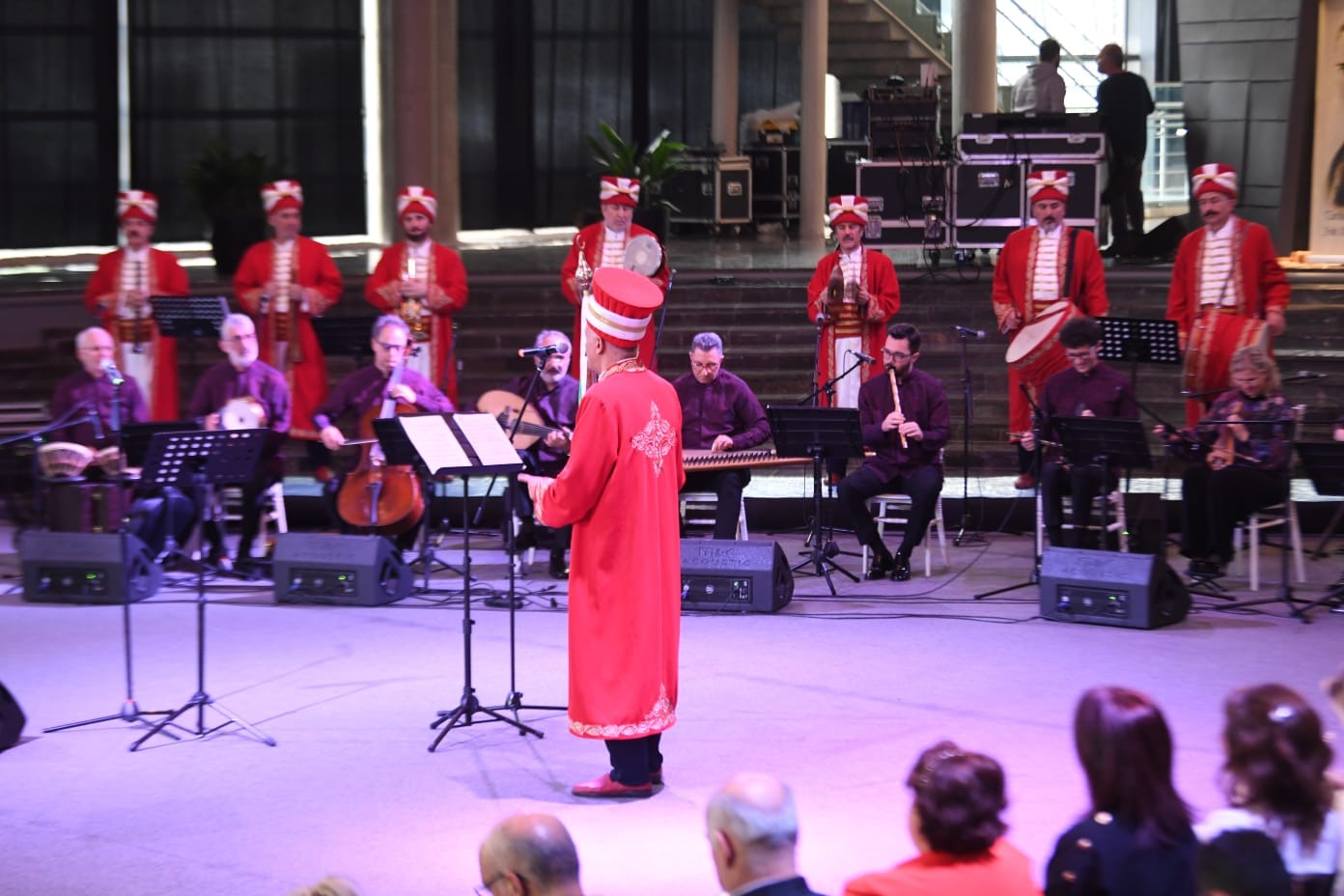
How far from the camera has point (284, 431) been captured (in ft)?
31.8

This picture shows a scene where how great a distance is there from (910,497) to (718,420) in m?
1.12

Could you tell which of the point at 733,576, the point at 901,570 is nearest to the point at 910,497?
the point at 901,570

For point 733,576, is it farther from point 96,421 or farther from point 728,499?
point 96,421

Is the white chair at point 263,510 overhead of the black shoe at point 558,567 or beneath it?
overhead

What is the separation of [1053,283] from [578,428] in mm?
5667

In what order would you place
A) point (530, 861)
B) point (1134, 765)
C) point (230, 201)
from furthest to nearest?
point (230, 201) < point (1134, 765) < point (530, 861)

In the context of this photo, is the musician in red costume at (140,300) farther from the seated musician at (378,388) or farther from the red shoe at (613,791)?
the red shoe at (613,791)

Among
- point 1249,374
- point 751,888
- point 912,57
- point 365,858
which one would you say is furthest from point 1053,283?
point 912,57

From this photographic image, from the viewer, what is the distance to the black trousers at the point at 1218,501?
28.3 ft

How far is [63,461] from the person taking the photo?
901cm

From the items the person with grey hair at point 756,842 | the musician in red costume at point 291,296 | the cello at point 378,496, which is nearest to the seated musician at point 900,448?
the cello at point 378,496

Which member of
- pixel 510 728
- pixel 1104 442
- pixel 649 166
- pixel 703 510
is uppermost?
pixel 649 166

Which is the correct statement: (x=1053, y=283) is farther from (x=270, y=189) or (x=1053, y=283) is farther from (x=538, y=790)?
(x=538, y=790)

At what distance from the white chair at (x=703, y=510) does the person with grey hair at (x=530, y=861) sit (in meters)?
6.29
